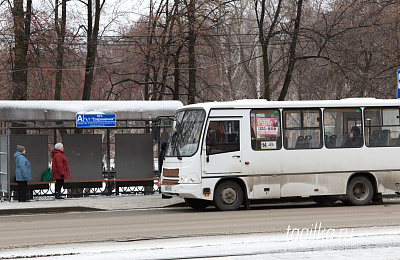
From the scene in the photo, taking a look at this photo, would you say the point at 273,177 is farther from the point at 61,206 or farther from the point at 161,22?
the point at 161,22

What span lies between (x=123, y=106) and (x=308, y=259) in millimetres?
13161

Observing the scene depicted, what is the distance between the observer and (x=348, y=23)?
30172mm

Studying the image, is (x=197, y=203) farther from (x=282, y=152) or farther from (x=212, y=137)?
(x=282, y=152)

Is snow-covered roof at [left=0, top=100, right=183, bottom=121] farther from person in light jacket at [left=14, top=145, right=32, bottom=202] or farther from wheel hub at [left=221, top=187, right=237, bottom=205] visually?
wheel hub at [left=221, top=187, right=237, bottom=205]

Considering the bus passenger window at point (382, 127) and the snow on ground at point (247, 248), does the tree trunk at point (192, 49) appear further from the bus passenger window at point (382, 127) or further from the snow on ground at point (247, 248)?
the snow on ground at point (247, 248)

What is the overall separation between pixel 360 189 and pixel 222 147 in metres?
4.04

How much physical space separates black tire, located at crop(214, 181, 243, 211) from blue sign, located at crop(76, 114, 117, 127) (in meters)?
5.44

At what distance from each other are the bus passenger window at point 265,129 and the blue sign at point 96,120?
5478mm

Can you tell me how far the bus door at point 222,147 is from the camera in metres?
15.7

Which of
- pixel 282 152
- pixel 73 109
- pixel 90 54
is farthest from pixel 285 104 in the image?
pixel 90 54

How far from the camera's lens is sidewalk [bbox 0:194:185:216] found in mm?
17234

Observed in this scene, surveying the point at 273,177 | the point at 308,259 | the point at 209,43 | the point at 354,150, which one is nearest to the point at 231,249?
the point at 308,259

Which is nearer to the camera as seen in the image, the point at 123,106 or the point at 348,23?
the point at 123,106

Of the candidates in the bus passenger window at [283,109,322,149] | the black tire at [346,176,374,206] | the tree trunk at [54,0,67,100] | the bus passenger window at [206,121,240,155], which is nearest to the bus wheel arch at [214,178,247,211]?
the bus passenger window at [206,121,240,155]
